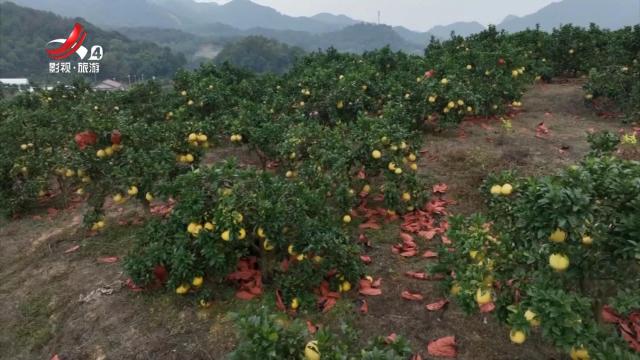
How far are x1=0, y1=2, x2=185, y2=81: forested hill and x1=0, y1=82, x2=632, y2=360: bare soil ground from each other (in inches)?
2889

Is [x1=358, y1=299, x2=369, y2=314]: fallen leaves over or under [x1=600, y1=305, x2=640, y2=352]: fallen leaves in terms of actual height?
under

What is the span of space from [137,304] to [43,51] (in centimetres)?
8932

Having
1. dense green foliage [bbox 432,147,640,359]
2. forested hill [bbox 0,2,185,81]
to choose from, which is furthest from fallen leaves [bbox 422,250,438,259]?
forested hill [bbox 0,2,185,81]

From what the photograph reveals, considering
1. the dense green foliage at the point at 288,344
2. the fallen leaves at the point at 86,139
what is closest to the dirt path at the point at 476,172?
the dense green foliage at the point at 288,344

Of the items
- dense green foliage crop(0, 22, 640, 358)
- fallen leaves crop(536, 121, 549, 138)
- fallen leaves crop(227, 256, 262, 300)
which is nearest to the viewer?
dense green foliage crop(0, 22, 640, 358)

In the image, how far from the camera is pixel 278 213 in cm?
347

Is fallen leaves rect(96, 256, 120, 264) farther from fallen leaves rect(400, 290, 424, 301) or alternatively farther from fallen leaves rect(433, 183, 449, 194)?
fallen leaves rect(433, 183, 449, 194)

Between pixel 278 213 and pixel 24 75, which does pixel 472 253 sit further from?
pixel 24 75

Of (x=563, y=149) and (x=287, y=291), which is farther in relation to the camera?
(x=563, y=149)

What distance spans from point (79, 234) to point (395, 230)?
11.7 feet

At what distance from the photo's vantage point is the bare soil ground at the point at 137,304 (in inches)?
130

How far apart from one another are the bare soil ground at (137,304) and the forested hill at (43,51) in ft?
241

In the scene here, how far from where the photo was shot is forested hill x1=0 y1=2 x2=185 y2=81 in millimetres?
76125

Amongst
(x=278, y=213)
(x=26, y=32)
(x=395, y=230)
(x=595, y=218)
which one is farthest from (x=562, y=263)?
(x=26, y=32)
